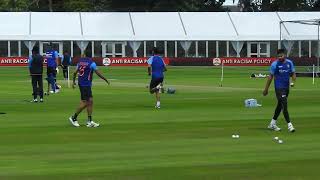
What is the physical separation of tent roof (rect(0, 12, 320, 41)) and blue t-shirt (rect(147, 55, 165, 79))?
5436 centimetres

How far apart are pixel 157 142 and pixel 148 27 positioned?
69.0 metres

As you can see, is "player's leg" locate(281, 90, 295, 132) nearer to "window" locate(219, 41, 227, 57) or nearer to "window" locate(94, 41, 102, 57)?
"window" locate(94, 41, 102, 57)

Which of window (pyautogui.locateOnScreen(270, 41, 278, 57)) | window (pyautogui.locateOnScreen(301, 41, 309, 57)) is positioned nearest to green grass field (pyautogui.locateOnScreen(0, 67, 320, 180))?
window (pyautogui.locateOnScreen(301, 41, 309, 57))

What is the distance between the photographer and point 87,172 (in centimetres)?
1298

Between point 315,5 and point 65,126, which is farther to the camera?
point 315,5

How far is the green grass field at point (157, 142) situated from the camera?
43.0ft

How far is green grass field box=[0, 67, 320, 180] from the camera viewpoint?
1309 centimetres

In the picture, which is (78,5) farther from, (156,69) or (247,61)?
(156,69)

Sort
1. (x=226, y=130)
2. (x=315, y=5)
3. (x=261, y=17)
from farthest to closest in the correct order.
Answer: (x=315, y=5), (x=261, y=17), (x=226, y=130)

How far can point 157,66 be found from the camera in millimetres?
27609

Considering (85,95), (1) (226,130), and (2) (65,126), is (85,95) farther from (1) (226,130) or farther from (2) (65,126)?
(1) (226,130)

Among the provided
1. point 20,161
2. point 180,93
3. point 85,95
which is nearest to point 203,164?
point 20,161

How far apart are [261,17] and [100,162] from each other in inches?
2982

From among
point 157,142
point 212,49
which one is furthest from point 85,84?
point 212,49
